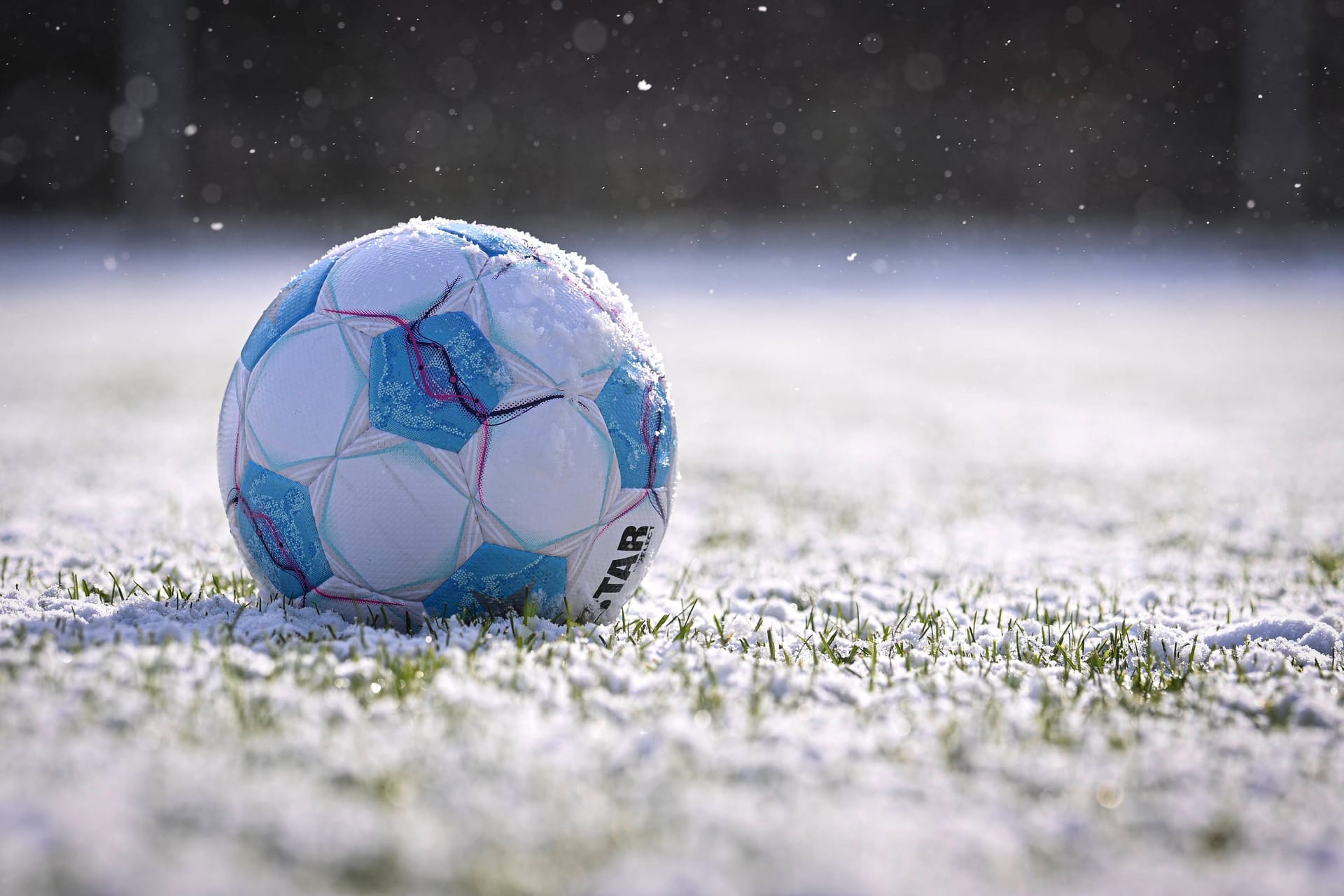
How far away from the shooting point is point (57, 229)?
25750 mm

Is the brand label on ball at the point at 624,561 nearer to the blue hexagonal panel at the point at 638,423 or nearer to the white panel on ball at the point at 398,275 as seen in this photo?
the blue hexagonal panel at the point at 638,423

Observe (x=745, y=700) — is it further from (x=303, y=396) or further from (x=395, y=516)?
(x=303, y=396)

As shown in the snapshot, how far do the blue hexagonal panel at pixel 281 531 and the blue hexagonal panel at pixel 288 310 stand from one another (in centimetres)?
36

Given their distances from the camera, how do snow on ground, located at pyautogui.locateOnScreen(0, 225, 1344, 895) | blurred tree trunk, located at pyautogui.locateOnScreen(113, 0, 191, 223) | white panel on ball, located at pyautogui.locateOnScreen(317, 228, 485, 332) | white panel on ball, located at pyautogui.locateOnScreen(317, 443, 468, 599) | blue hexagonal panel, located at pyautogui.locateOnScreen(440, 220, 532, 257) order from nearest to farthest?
snow on ground, located at pyautogui.locateOnScreen(0, 225, 1344, 895) → white panel on ball, located at pyautogui.locateOnScreen(317, 443, 468, 599) → white panel on ball, located at pyautogui.locateOnScreen(317, 228, 485, 332) → blue hexagonal panel, located at pyautogui.locateOnScreen(440, 220, 532, 257) → blurred tree trunk, located at pyautogui.locateOnScreen(113, 0, 191, 223)

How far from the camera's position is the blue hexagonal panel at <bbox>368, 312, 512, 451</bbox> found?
9.27 ft

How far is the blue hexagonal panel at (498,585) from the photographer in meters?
2.89

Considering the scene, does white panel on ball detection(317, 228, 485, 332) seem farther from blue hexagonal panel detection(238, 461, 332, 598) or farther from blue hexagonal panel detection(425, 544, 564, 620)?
blue hexagonal panel detection(425, 544, 564, 620)

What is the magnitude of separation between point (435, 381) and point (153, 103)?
982 inches

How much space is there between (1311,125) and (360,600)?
107 ft

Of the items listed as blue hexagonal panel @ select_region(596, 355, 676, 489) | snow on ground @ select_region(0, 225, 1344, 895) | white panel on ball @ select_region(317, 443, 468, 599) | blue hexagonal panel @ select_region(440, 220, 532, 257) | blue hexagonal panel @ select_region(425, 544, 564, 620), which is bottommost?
snow on ground @ select_region(0, 225, 1344, 895)

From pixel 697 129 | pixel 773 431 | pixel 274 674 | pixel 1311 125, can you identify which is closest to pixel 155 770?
pixel 274 674

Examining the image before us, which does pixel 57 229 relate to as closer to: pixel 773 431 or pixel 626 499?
pixel 773 431

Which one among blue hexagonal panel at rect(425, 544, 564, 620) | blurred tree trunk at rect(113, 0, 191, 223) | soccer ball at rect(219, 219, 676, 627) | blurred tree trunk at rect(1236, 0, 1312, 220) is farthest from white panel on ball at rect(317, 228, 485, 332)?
blurred tree trunk at rect(1236, 0, 1312, 220)

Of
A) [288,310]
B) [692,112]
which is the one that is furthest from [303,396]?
[692,112]
